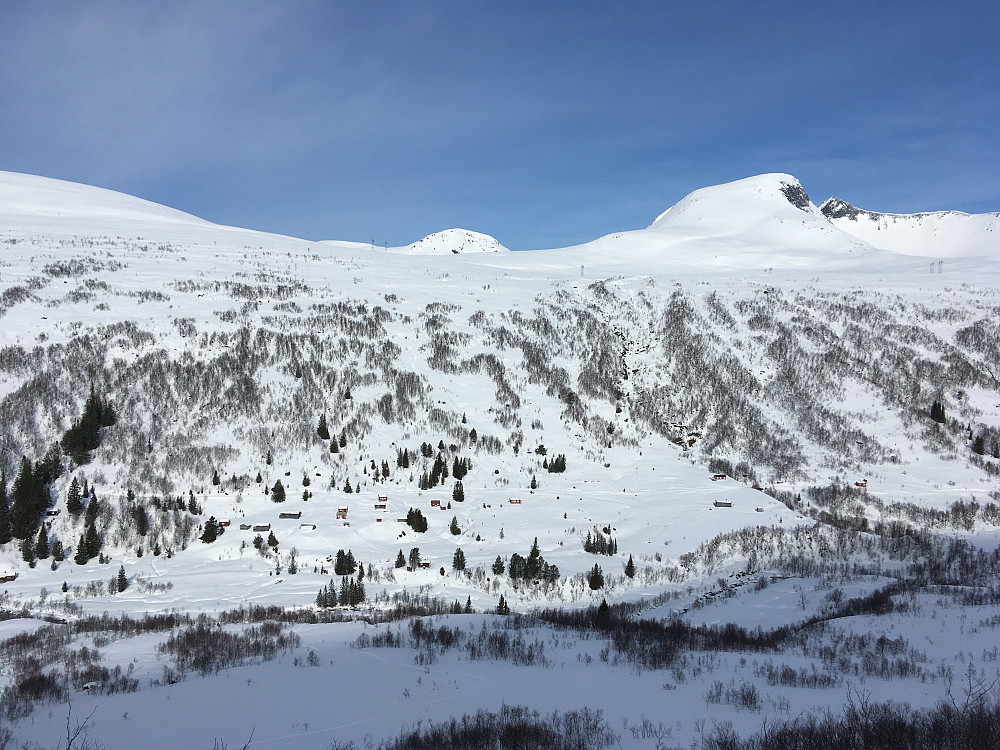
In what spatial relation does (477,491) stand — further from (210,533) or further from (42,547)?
(42,547)

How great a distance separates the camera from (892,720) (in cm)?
1231

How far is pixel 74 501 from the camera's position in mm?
44562

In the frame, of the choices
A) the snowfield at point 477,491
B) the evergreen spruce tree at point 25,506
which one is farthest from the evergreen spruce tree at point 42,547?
the evergreen spruce tree at point 25,506

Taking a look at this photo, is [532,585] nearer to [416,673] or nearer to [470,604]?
[470,604]

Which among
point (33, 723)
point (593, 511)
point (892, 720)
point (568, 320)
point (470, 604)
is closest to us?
point (892, 720)

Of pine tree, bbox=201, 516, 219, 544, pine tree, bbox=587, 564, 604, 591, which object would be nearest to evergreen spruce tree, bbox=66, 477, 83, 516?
pine tree, bbox=201, 516, 219, 544

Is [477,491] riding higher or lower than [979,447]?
lower

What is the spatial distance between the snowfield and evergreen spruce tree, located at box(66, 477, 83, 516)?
52 cm

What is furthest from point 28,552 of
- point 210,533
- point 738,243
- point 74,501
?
point 738,243

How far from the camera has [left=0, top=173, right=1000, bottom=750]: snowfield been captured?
17469 mm

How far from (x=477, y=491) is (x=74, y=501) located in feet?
110

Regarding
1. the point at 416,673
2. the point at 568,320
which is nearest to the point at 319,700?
the point at 416,673

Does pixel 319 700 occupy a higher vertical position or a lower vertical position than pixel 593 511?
higher

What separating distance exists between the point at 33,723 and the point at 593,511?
137ft
